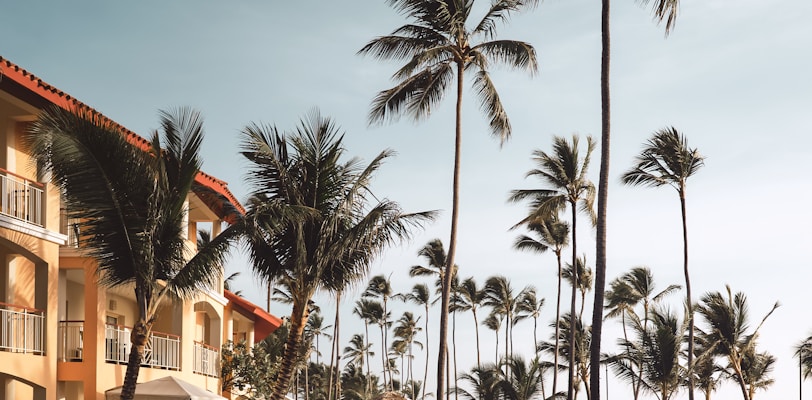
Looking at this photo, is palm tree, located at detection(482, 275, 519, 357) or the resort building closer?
the resort building

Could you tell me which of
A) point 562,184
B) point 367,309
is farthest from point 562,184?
point 367,309

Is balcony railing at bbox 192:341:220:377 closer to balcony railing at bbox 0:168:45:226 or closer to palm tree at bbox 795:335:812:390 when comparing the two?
balcony railing at bbox 0:168:45:226

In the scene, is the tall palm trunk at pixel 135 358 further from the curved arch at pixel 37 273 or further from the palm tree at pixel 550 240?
the palm tree at pixel 550 240

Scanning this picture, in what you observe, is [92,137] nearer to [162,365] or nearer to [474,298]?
[162,365]

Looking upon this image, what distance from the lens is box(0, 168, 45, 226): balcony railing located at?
18438 millimetres

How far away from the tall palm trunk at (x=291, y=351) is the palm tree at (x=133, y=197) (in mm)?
2860

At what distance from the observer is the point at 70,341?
2167cm

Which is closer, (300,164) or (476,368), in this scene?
(300,164)

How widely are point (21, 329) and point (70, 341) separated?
3056 millimetres

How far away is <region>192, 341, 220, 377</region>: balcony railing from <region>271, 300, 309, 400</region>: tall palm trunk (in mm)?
7592

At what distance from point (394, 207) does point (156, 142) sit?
5323 mm

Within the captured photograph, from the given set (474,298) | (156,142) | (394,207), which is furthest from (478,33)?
(474,298)

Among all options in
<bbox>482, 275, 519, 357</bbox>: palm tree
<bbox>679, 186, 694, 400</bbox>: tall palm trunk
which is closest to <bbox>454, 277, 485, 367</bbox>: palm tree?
<bbox>482, 275, 519, 357</bbox>: palm tree

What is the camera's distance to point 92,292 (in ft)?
70.1
